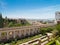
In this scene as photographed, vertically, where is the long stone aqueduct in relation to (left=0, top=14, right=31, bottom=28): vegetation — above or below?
below

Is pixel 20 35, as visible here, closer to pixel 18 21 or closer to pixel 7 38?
pixel 7 38

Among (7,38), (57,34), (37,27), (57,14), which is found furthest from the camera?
(57,14)

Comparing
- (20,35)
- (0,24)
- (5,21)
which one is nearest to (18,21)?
(5,21)

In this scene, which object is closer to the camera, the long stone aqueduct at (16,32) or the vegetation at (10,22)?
the long stone aqueduct at (16,32)

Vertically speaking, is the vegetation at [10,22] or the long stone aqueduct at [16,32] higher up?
the vegetation at [10,22]

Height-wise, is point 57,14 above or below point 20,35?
above

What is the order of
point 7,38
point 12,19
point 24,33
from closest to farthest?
point 7,38, point 24,33, point 12,19

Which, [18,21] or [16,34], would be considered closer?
[16,34]

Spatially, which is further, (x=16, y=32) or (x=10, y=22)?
(x=10, y=22)

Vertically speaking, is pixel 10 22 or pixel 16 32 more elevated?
pixel 10 22

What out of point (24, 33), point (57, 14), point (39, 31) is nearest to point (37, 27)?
point (39, 31)

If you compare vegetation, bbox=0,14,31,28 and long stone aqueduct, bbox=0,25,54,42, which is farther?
vegetation, bbox=0,14,31,28
